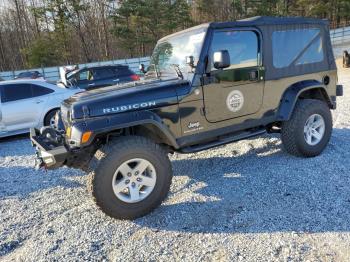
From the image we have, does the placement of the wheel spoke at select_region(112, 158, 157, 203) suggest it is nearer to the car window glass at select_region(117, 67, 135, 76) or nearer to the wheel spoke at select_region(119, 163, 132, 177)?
the wheel spoke at select_region(119, 163, 132, 177)

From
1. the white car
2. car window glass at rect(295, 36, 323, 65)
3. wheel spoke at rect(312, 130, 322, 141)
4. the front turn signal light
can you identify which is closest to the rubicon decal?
the front turn signal light

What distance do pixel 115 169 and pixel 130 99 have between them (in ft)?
2.62

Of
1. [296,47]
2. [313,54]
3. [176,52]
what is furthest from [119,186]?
[313,54]

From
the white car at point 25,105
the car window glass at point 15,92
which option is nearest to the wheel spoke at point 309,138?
the white car at point 25,105

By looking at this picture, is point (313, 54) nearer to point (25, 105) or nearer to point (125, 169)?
point (125, 169)

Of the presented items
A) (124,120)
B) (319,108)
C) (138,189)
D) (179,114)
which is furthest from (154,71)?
(319,108)

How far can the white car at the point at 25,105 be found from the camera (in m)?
7.47

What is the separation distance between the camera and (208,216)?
3584mm

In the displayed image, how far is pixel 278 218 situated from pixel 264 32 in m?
2.51

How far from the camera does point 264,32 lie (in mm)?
4465

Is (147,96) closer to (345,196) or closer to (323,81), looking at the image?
(345,196)

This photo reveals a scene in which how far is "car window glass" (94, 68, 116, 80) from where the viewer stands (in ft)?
39.5

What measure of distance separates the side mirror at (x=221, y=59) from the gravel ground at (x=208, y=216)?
1.58 m

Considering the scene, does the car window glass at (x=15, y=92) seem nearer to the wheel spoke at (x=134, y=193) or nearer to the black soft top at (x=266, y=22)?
the wheel spoke at (x=134, y=193)
